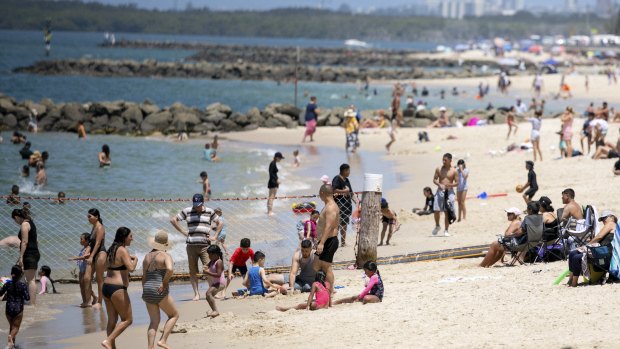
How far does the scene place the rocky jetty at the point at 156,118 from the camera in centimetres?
3741

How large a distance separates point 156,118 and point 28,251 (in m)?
26.2

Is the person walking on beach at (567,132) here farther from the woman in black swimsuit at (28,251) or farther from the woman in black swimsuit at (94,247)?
the woman in black swimsuit at (28,251)

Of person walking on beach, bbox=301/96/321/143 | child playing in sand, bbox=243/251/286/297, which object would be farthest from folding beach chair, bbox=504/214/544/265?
person walking on beach, bbox=301/96/321/143

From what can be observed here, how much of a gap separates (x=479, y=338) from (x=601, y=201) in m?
8.33

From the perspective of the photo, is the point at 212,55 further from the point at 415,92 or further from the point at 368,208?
the point at 368,208

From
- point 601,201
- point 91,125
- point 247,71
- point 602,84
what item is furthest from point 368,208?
point 247,71

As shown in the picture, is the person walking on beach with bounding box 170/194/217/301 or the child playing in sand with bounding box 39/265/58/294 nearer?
the person walking on beach with bounding box 170/194/217/301

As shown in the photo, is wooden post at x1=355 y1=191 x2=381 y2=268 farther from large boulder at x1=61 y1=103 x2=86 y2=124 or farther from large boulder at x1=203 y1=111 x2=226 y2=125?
large boulder at x1=61 y1=103 x2=86 y2=124

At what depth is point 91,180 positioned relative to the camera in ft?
85.1

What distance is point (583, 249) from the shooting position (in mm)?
10758

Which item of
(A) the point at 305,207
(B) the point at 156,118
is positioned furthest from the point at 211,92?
(A) the point at 305,207

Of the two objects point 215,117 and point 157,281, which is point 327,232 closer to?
point 157,281

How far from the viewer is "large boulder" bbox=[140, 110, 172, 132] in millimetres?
37500

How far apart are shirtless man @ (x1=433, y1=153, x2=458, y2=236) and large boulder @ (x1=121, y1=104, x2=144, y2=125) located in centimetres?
2363
